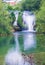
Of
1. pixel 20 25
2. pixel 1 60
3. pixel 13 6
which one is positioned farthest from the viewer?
pixel 13 6

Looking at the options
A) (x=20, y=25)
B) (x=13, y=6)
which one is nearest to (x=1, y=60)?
(x=20, y=25)

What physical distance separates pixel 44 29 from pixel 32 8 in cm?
899

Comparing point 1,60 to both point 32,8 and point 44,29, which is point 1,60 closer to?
point 44,29

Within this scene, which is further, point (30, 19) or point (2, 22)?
point (30, 19)

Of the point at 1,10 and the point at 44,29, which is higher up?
the point at 1,10

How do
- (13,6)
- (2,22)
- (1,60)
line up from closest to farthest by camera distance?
1. (1,60)
2. (2,22)
3. (13,6)

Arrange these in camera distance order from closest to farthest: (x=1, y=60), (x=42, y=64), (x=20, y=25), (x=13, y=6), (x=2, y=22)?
(x=42, y=64), (x=1, y=60), (x=2, y=22), (x=20, y=25), (x=13, y=6)

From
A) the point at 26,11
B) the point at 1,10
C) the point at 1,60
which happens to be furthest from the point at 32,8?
the point at 1,60

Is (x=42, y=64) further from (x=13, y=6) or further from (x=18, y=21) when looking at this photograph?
(x=13, y=6)

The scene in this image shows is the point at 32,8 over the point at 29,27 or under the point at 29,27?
over

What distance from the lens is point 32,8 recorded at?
38594 mm

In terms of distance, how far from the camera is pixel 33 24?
1492 inches

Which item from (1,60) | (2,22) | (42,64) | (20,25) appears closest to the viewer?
(42,64)

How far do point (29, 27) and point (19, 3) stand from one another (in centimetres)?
437
